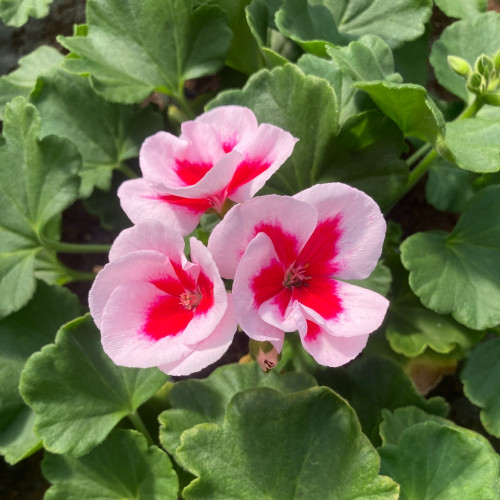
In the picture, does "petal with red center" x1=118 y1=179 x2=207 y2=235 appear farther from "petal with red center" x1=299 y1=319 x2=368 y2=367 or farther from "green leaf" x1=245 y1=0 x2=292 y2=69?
"green leaf" x1=245 y1=0 x2=292 y2=69

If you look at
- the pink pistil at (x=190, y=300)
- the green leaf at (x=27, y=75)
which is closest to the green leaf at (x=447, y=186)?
the pink pistil at (x=190, y=300)

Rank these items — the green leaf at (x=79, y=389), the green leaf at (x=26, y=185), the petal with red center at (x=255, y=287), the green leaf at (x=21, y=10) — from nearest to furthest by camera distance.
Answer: the petal with red center at (x=255, y=287)
the green leaf at (x=79, y=389)
the green leaf at (x=26, y=185)
the green leaf at (x=21, y=10)

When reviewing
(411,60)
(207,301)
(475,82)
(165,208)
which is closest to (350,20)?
(411,60)

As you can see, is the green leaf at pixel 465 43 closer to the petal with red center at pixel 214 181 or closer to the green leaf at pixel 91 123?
the green leaf at pixel 91 123

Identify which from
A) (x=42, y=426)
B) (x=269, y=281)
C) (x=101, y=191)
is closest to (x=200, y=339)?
(x=269, y=281)

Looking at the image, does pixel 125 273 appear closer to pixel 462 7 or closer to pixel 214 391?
pixel 214 391

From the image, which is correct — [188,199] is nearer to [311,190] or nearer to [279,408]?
[311,190]

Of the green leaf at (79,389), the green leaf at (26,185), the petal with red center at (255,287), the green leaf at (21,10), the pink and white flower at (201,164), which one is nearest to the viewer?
the petal with red center at (255,287)
